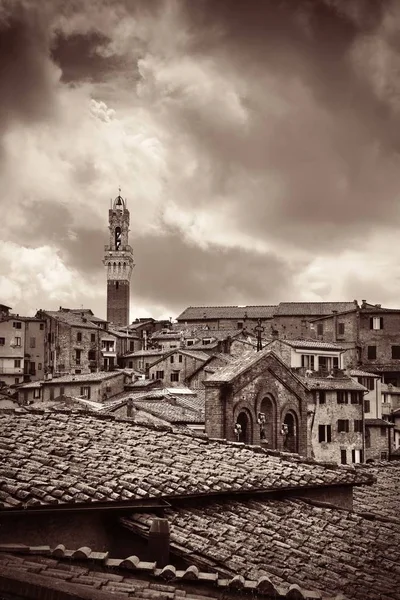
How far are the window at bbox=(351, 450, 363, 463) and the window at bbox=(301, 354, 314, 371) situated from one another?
1119 centimetres

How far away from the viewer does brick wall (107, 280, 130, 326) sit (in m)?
152

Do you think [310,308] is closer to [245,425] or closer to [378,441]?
[378,441]

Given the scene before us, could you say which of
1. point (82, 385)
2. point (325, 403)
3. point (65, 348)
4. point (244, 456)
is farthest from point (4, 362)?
point (244, 456)

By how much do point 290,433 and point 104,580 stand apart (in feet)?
81.8

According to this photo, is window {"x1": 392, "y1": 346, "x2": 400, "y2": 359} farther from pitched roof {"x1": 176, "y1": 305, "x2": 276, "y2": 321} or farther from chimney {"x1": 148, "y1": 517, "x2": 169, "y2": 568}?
chimney {"x1": 148, "y1": 517, "x2": 169, "y2": 568}

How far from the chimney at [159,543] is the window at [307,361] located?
56602mm

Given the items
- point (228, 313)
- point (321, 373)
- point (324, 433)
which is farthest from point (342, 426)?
point (228, 313)

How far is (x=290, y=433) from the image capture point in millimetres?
31922

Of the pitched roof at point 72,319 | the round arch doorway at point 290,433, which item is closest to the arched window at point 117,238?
the pitched roof at point 72,319

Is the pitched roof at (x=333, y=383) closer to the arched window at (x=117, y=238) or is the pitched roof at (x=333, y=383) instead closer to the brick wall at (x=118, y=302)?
the brick wall at (x=118, y=302)

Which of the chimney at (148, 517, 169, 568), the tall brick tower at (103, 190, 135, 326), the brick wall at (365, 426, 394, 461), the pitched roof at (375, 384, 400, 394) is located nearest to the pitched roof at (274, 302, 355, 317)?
the pitched roof at (375, 384, 400, 394)

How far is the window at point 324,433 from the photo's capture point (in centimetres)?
5426

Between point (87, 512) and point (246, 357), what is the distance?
22.6m

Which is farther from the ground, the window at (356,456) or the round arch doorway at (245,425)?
the round arch doorway at (245,425)
